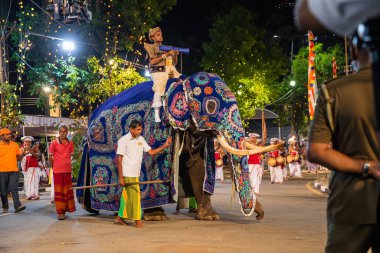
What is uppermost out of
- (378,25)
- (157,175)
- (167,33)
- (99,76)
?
(167,33)

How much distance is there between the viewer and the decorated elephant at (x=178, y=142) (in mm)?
12062

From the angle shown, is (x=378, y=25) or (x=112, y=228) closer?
(x=378, y=25)

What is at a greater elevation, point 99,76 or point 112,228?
point 99,76

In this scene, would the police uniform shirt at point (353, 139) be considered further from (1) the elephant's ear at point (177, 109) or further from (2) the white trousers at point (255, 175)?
(2) the white trousers at point (255, 175)

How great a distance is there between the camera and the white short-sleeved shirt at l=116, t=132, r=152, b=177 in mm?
11828

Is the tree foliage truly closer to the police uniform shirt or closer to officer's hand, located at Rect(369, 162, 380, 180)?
the police uniform shirt

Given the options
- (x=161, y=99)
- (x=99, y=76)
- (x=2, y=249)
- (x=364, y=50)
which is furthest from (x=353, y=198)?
(x=99, y=76)

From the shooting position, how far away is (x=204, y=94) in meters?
12.4

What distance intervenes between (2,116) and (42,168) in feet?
16.1

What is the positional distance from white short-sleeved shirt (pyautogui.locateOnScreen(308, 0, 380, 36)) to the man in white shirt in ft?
29.5

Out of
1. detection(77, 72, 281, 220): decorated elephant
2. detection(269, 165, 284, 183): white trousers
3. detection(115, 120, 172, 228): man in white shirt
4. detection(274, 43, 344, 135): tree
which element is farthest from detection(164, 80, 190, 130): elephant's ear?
detection(274, 43, 344, 135): tree

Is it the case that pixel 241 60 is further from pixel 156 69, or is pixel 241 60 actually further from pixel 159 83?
pixel 159 83

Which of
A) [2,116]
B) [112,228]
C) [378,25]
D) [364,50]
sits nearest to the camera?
[378,25]

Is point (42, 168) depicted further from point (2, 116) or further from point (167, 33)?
point (167, 33)
